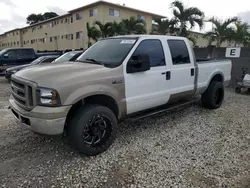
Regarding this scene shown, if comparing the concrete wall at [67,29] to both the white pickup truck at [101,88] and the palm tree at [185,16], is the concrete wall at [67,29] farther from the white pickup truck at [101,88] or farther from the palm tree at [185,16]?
the white pickup truck at [101,88]

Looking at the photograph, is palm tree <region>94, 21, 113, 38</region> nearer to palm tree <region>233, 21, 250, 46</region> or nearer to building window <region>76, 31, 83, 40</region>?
palm tree <region>233, 21, 250, 46</region>

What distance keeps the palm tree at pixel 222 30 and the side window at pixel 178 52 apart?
11.0 meters

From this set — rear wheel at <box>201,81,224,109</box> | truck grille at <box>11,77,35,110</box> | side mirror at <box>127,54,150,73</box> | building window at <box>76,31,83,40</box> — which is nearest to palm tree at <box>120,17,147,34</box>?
building window at <box>76,31,83,40</box>

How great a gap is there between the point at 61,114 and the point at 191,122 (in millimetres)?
3049

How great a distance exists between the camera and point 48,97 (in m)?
2.70

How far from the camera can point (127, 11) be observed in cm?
2841

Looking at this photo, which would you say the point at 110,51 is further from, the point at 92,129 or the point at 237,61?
the point at 237,61

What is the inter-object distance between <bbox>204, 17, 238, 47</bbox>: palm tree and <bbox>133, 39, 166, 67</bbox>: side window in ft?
38.8

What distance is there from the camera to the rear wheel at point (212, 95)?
537 centimetres

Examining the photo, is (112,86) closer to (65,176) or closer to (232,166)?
A: (65,176)


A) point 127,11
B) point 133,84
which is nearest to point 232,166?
point 133,84

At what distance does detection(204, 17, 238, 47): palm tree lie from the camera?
13.9m

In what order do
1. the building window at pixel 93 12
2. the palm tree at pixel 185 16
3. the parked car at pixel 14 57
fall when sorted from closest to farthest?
the parked car at pixel 14 57 < the palm tree at pixel 185 16 < the building window at pixel 93 12

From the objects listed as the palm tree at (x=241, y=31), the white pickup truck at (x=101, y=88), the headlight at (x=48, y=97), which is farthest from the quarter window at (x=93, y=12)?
the headlight at (x=48, y=97)
